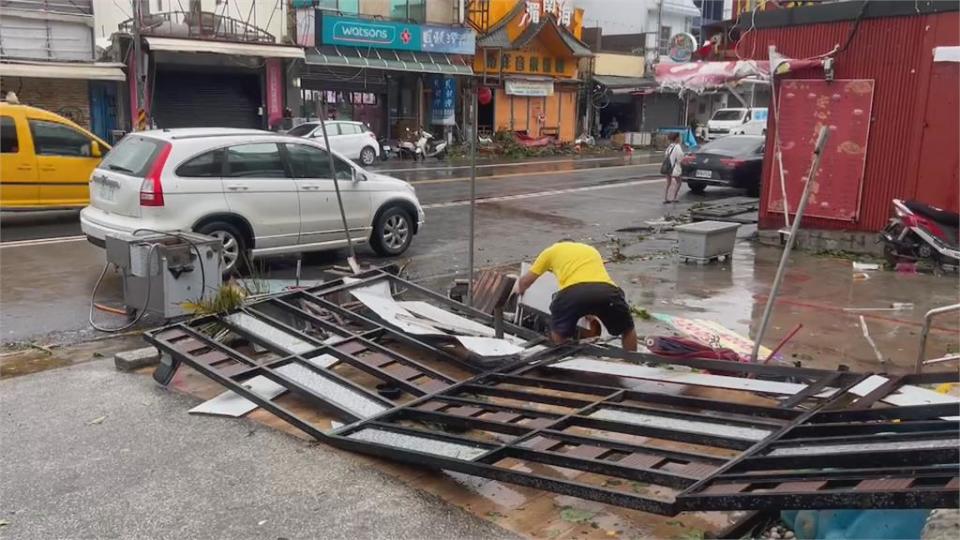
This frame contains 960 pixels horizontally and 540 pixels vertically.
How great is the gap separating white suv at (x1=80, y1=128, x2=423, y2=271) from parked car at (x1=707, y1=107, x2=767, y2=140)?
27.6 meters

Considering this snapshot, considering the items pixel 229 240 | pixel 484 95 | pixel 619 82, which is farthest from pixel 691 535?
pixel 619 82

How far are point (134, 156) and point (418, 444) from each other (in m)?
6.31

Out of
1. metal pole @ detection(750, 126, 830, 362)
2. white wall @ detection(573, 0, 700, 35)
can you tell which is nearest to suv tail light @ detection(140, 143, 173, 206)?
metal pole @ detection(750, 126, 830, 362)

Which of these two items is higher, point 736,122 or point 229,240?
point 736,122

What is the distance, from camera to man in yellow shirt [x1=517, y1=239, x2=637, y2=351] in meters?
6.35

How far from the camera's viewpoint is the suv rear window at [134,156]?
9148mm

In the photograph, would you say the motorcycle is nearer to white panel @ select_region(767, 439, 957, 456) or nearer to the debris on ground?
the debris on ground

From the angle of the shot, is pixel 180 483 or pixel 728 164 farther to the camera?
pixel 728 164

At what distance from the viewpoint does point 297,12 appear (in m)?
28.7

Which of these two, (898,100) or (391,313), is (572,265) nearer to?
(391,313)

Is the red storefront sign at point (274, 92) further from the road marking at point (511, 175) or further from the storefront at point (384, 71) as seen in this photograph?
the road marking at point (511, 175)

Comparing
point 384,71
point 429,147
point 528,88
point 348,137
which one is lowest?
point 429,147

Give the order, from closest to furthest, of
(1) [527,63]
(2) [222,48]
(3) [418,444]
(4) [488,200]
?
(3) [418,444] → (4) [488,200] → (2) [222,48] → (1) [527,63]

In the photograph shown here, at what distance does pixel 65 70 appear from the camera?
23.7m
